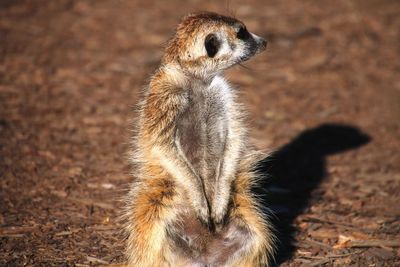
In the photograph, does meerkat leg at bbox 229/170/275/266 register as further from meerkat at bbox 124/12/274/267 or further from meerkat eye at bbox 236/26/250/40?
meerkat eye at bbox 236/26/250/40

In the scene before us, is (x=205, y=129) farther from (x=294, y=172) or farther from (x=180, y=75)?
(x=294, y=172)

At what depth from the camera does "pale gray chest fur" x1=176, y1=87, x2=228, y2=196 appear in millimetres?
4910

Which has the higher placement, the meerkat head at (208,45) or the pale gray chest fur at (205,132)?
the meerkat head at (208,45)

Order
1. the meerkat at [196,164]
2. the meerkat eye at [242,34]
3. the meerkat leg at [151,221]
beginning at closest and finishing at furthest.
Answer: the meerkat leg at [151,221] < the meerkat at [196,164] < the meerkat eye at [242,34]

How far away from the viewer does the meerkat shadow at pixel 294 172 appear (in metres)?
5.69

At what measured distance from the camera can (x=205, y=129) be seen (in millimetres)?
4945

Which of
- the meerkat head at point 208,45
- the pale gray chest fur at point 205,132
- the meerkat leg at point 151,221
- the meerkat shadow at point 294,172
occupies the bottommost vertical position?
the meerkat shadow at point 294,172

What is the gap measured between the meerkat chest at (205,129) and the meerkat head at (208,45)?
0.18 metres

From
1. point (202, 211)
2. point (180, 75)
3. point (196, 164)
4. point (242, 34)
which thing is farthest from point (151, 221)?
point (242, 34)

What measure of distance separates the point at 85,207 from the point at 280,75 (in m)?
4.15

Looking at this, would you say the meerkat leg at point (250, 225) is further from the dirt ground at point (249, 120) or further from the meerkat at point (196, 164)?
the dirt ground at point (249, 120)

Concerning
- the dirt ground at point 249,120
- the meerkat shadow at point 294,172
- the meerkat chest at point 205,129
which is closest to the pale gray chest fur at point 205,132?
the meerkat chest at point 205,129

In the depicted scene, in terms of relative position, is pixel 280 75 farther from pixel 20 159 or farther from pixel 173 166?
pixel 173 166

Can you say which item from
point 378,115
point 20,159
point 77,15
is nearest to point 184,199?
point 20,159
